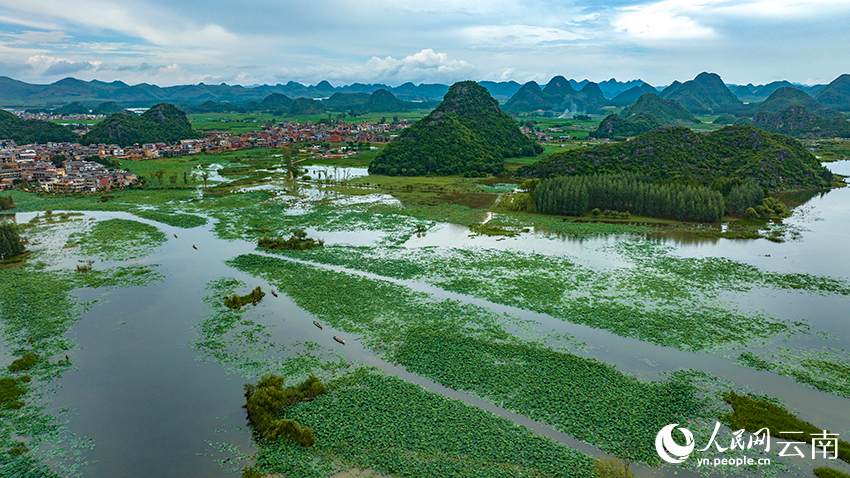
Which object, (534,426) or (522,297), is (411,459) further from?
(522,297)

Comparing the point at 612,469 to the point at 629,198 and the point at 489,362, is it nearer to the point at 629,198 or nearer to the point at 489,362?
the point at 489,362

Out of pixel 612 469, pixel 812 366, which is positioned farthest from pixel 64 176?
pixel 812 366

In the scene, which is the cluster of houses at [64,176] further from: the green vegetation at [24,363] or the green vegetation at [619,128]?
the green vegetation at [619,128]

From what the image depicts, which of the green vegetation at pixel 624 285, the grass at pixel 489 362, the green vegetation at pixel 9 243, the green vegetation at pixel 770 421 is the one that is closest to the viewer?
the green vegetation at pixel 770 421

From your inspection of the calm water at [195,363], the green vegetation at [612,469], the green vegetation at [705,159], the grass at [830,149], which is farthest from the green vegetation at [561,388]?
the grass at [830,149]

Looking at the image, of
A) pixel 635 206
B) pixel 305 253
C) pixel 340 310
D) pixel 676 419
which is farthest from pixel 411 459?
pixel 635 206
